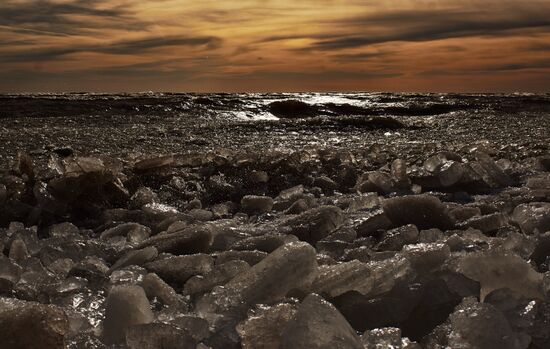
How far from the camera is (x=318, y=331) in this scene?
3.05 ft

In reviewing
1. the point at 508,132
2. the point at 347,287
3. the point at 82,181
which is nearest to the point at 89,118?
the point at 508,132

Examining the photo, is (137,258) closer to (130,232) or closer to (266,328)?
(130,232)

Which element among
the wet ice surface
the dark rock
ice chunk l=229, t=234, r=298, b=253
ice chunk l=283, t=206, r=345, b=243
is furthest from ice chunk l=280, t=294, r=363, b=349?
the dark rock

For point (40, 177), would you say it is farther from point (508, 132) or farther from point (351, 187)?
point (508, 132)

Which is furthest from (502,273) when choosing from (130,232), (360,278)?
(130,232)

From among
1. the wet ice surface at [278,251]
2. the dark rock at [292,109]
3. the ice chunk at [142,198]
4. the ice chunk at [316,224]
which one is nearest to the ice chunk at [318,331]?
the wet ice surface at [278,251]

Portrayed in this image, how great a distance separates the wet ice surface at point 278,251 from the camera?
1.01 meters

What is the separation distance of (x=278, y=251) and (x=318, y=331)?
0.32 m

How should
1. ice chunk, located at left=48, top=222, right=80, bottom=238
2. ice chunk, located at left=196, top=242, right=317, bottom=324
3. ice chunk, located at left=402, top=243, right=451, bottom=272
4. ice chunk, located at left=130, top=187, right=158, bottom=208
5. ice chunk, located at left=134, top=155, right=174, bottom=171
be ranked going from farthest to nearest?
ice chunk, located at left=134, top=155, right=174, bottom=171
ice chunk, located at left=130, top=187, right=158, bottom=208
ice chunk, located at left=48, top=222, right=80, bottom=238
ice chunk, located at left=402, top=243, right=451, bottom=272
ice chunk, located at left=196, top=242, right=317, bottom=324

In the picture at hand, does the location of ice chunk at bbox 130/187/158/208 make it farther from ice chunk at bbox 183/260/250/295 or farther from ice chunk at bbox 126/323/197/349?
ice chunk at bbox 126/323/197/349

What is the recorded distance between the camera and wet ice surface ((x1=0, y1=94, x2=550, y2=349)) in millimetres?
1015

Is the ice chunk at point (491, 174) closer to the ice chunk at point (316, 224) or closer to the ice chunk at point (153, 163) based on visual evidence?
the ice chunk at point (316, 224)

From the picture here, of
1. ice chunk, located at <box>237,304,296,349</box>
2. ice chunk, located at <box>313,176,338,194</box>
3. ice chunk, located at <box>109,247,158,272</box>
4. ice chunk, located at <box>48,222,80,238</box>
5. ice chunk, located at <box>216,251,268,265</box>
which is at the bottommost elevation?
ice chunk, located at <box>313,176,338,194</box>

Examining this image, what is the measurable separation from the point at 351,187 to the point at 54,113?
5704 millimetres
